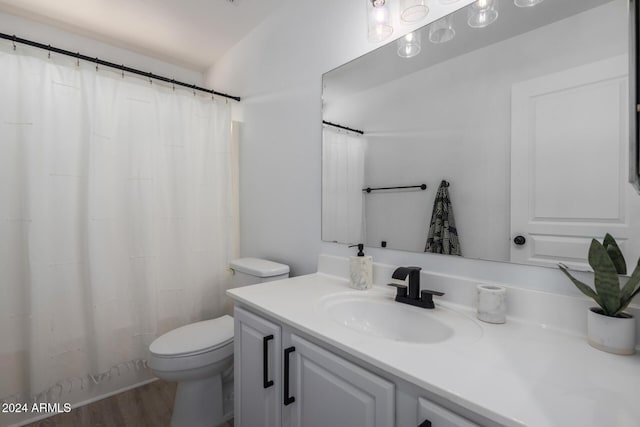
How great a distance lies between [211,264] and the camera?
2203mm

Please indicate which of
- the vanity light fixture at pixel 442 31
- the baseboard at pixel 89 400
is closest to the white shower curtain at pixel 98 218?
the baseboard at pixel 89 400

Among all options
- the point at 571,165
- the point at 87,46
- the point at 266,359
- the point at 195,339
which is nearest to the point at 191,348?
the point at 195,339

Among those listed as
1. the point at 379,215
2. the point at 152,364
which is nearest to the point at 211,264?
the point at 152,364

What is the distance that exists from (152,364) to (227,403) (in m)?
0.51

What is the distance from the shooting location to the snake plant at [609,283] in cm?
70

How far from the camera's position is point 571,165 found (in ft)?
2.81

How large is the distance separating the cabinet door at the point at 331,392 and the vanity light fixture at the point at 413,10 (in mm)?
1275

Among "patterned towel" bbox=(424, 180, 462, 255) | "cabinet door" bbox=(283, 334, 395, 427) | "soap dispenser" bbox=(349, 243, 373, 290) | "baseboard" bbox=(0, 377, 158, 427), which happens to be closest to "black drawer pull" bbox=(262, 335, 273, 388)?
"cabinet door" bbox=(283, 334, 395, 427)

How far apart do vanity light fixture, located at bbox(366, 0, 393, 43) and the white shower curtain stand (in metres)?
1.34

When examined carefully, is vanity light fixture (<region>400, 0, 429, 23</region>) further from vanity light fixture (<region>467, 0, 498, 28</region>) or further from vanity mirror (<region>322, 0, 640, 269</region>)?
vanity light fixture (<region>467, 0, 498, 28</region>)

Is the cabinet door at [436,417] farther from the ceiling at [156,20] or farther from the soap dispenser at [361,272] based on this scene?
the ceiling at [156,20]

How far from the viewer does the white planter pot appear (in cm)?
70

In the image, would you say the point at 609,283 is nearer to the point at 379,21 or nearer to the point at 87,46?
the point at 379,21

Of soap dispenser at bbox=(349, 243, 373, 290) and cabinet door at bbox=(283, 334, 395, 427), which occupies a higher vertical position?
soap dispenser at bbox=(349, 243, 373, 290)
